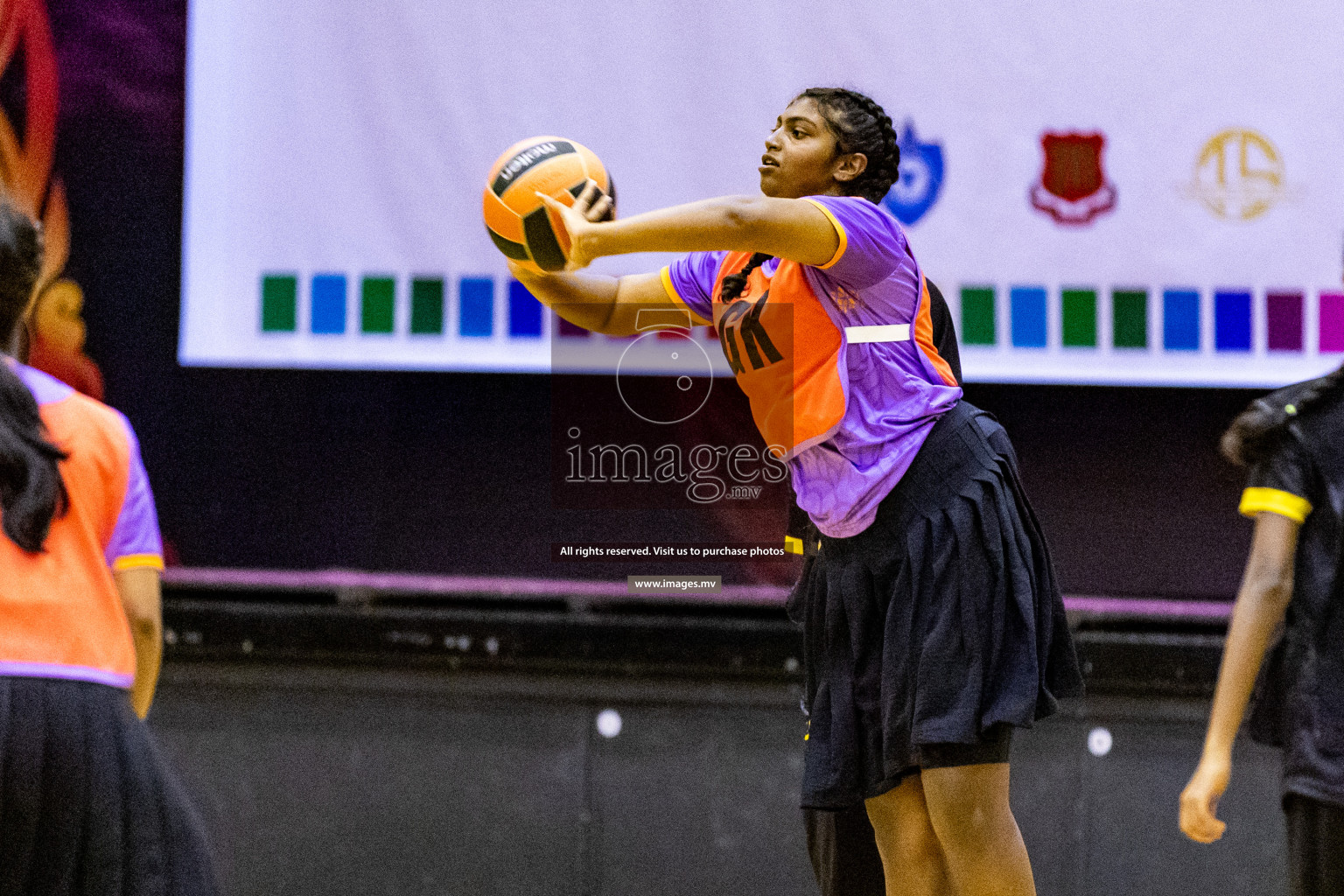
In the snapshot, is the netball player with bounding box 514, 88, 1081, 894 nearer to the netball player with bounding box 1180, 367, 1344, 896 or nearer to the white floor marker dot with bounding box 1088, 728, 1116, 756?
the netball player with bounding box 1180, 367, 1344, 896

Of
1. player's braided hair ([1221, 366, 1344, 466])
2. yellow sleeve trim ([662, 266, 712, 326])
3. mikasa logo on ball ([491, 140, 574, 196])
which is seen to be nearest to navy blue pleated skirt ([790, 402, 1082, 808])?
player's braided hair ([1221, 366, 1344, 466])

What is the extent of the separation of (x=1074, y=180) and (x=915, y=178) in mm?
387

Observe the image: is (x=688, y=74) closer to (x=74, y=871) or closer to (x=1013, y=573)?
(x=1013, y=573)

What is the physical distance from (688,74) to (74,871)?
2.26 metres

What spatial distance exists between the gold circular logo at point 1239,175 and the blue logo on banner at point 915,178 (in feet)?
2.05

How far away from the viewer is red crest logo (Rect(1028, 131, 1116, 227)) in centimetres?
338

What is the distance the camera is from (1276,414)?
6.23 ft

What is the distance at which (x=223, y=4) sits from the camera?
11.5 feet

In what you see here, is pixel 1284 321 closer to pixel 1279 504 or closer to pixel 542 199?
pixel 1279 504

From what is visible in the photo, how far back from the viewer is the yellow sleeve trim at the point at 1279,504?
187cm

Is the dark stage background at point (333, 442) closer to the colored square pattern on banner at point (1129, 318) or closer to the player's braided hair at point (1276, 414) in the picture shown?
the colored square pattern on banner at point (1129, 318)

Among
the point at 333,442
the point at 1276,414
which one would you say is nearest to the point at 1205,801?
the point at 1276,414

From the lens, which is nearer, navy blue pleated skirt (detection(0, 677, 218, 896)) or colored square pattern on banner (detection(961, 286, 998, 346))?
navy blue pleated skirt (detection(0, 677, 218, 896))

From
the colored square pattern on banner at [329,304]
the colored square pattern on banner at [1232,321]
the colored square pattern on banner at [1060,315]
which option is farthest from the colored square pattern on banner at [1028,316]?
the colored square pattern on banner at [329,304]
